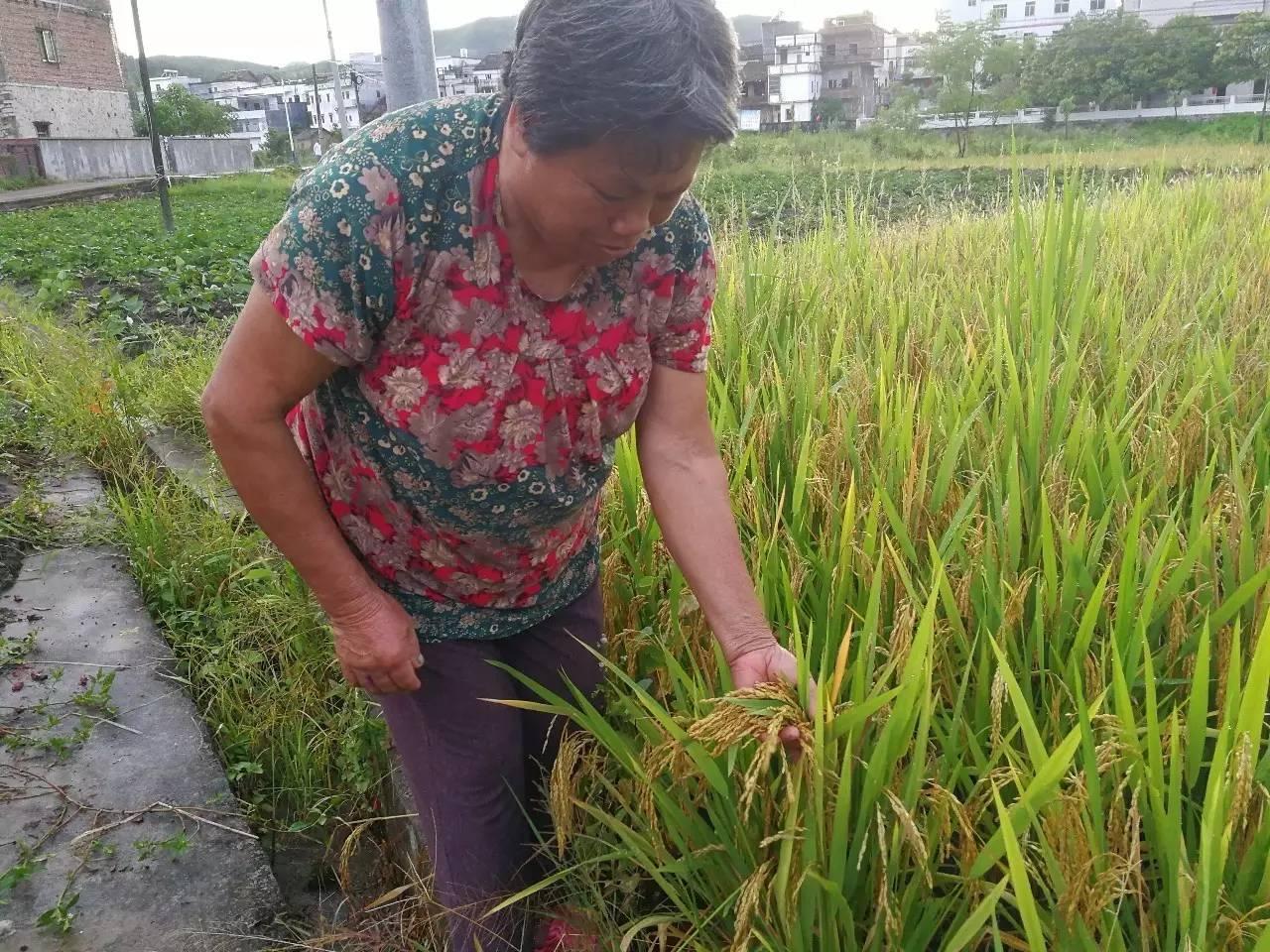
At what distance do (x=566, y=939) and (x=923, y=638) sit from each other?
771mm

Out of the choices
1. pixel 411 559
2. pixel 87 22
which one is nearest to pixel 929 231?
pixel 411 559

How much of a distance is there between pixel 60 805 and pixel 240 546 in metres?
0.95

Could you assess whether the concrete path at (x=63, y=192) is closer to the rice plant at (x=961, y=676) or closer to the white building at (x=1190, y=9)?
the rice plant at (x=961, y=676)

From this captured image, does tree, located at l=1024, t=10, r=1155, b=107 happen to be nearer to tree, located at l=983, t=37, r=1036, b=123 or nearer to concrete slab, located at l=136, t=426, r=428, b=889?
tree, located at l=983, t=37, r=1036, b=123

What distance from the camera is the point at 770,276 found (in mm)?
3205

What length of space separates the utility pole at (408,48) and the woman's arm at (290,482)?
1.31m

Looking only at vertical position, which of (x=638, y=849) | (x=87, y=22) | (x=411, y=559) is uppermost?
(x=87, y=22)

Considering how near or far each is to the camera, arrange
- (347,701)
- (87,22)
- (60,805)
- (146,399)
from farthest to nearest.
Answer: (87,22)
(146,399)
(347,701)
(60,805)

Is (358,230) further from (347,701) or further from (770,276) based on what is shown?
(770,276)

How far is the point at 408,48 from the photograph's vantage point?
2188mm

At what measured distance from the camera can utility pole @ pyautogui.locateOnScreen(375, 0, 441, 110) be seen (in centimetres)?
217

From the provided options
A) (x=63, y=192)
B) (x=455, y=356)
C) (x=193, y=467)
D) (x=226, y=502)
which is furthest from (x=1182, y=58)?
(x=455, y=356)

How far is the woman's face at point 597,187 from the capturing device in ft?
3.16

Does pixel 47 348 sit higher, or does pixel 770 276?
pixel 770 276
